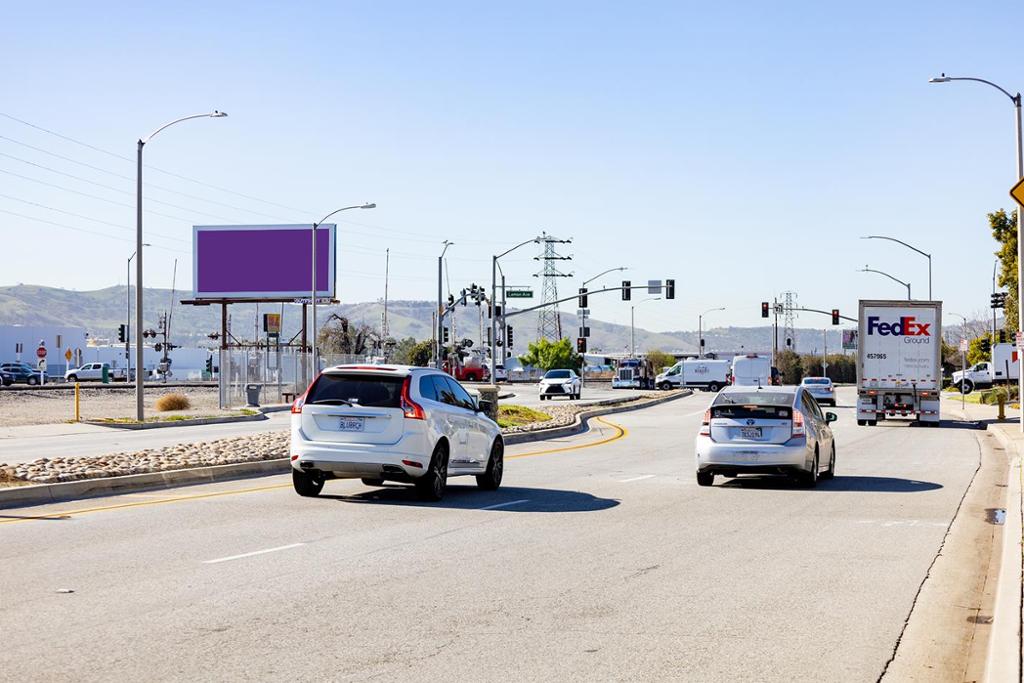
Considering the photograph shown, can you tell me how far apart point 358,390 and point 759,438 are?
6182 millimetres

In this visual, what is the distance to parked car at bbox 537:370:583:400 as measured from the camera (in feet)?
243

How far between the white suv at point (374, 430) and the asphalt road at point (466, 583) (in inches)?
20.1

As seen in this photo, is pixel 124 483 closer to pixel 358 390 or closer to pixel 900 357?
pixel 358 390

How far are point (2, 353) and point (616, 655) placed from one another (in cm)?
14822

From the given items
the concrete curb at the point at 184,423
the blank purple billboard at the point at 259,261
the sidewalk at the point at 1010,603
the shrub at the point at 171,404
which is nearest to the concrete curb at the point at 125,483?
the sidewalk at the point at 1010,603

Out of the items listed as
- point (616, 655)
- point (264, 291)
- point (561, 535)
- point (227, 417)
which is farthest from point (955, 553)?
point (264, 291)

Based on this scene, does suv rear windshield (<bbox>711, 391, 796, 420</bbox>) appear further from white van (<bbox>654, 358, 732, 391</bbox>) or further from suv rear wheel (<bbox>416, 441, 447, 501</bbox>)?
white van (<bbox>654, 358, 732, 391</bbox>)

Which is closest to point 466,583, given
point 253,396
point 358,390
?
point 358,390

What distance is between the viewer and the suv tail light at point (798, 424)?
62.5 ft

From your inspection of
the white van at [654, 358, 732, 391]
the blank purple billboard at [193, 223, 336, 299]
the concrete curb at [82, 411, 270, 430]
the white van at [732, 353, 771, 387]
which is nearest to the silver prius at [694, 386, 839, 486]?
the concrete curb at [82, 411, 270, 430]

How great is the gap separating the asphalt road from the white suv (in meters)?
0.51

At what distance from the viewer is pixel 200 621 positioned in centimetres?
853

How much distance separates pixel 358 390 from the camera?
16.7 meters

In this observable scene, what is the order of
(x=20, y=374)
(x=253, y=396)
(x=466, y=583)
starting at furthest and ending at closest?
1. (x=20, y=374)
2. (x=253, y=396)
3. (x=466, y=583)
